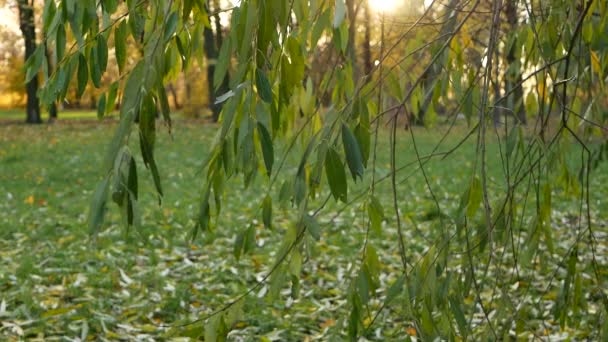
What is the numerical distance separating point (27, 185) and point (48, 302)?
4765 millimetres

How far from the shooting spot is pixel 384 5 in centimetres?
207

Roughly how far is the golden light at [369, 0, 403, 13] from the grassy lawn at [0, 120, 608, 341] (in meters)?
0.45

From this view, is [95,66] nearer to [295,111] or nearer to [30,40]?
[295,111]

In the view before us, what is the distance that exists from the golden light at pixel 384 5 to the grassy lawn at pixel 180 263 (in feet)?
1.46

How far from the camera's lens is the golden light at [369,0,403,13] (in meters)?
2.04

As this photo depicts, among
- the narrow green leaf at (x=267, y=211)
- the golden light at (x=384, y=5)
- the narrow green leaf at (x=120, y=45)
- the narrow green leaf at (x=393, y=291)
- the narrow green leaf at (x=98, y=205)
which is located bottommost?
the narrow green leaf at (x=393, y=291)

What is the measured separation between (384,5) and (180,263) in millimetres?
3284

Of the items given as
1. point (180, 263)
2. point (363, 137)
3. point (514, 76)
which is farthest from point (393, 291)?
point (180, 263)

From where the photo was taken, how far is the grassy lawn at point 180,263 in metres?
3.60

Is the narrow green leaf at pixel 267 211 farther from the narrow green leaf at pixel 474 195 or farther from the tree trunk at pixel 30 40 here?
the tree trunk at pixel 30 40

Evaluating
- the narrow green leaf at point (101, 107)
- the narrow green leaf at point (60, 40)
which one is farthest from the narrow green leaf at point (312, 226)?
the narrow green leaf at point (60, 40)

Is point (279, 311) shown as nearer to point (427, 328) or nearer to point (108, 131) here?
point (427, 328)

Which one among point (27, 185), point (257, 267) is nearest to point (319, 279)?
point (257, 267)

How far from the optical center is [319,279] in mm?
4656
